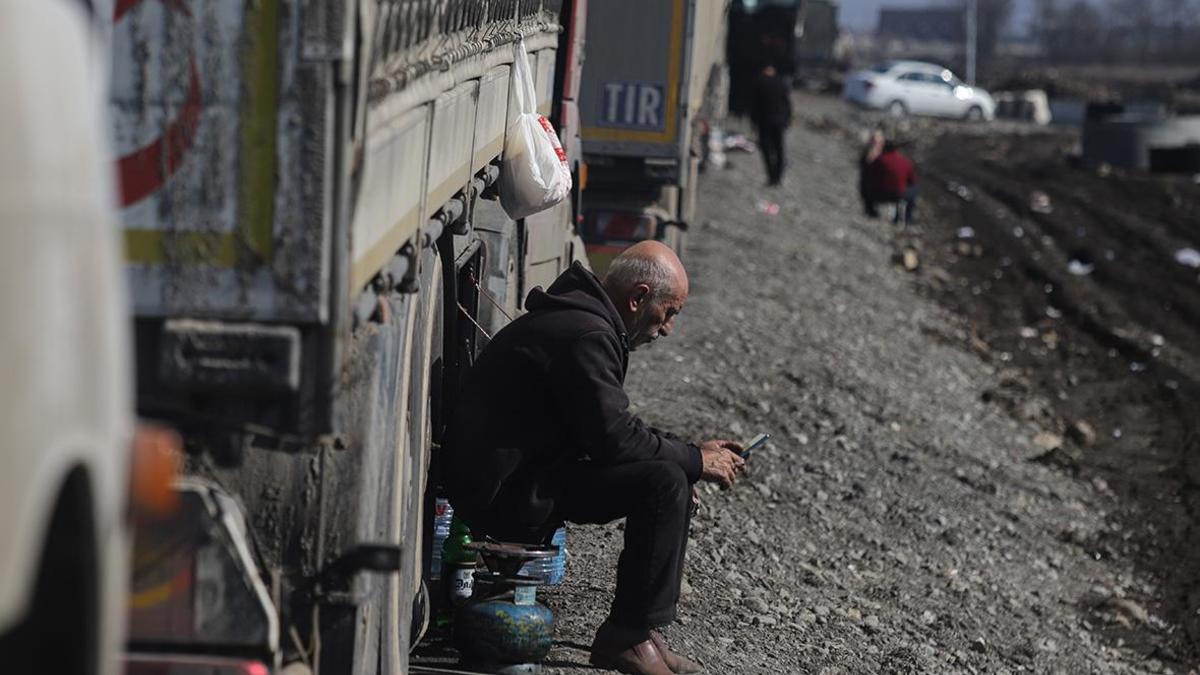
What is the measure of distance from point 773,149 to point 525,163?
19.8m

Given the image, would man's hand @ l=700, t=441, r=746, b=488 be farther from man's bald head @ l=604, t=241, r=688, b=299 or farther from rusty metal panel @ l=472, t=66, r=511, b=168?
rusty metal panel @ l=472, t=66, r=511, b=168

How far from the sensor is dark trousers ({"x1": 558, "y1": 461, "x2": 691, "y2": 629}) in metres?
6.00

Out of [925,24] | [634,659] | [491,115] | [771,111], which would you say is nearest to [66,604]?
[634,659]

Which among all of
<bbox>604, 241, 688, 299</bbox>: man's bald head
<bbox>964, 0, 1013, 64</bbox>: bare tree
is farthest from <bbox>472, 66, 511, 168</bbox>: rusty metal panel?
<bbox>964, 0, 1013, 64</bbox>: bare tree

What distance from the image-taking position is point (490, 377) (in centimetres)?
612

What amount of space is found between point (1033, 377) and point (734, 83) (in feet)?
54.3

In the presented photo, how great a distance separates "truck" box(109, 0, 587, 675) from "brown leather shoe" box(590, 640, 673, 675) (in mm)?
1619

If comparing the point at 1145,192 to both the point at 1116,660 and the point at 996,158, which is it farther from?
the point at 1116,660

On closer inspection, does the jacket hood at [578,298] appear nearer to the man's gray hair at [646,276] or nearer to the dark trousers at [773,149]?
the man's gray hair at [646,276]

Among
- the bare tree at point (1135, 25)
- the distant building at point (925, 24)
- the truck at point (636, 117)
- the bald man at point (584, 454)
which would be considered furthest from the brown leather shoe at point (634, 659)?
the distant building at point (925, 24)

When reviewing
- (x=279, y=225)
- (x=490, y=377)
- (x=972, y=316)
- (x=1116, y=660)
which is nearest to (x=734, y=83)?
(x=972, y=316)

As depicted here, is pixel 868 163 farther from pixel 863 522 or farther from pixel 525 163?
pixel 525 163

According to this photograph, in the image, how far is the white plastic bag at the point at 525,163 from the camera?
716 cm

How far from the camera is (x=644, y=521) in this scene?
6.01m
